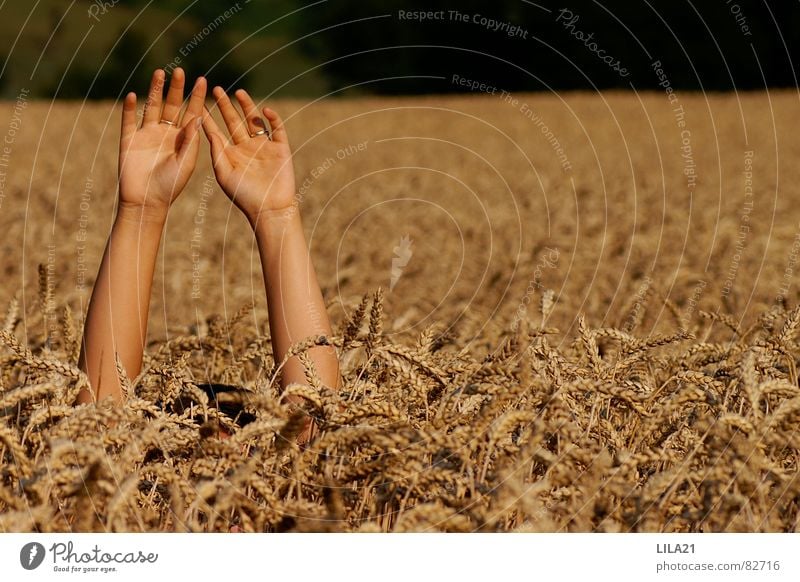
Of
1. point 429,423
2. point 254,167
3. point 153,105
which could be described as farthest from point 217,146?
point 429,423

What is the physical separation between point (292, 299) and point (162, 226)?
0.43 m

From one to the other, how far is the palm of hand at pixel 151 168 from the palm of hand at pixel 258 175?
0.13 metres

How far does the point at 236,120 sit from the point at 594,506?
65.2 inches

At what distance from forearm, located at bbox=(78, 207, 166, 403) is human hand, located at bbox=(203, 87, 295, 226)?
24 cm

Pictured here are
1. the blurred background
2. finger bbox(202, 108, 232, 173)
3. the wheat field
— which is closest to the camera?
the wheat field

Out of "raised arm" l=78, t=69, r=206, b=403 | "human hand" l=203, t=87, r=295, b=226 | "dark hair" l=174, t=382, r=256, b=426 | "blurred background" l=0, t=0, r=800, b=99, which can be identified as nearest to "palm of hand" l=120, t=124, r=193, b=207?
"raised arm" l=78, t=69, r=206, b=403

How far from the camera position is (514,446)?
6.98 feet

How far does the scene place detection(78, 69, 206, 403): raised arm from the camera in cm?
261

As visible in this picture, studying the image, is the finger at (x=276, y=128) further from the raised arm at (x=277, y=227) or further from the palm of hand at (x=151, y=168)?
the palm of hand at (x=151, y=168)

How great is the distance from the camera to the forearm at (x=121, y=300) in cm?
261

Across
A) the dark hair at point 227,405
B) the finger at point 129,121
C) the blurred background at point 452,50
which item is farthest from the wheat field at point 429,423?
the blurred background at point 452,50

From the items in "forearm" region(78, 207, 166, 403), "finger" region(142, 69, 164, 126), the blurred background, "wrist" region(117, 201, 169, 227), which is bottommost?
"forearm" region(78, 207, 166, 403)

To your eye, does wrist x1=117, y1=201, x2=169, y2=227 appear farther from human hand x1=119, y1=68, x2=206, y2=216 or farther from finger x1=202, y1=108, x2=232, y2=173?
finger x1=202, y1=108, x2=232, y2=173

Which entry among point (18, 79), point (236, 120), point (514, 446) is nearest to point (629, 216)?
point (236, 120)
